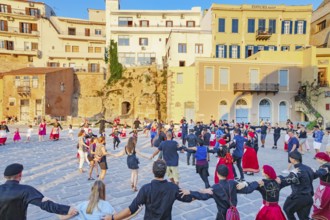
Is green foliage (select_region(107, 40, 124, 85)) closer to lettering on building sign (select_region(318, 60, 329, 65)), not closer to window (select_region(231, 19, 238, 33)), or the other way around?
window (select_region(231, 19, 238, 33))

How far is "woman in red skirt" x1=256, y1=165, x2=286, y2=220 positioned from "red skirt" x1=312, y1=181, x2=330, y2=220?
5.41 feet

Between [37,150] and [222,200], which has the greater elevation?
[222,200]

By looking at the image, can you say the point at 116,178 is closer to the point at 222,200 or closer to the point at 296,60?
the point at 222,200

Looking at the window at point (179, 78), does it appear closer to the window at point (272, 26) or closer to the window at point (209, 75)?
the window at point (209, 75)

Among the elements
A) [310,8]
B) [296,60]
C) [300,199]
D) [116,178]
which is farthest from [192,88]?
[300,199]

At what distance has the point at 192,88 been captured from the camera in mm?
31109

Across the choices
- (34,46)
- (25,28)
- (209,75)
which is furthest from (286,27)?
(25,28)

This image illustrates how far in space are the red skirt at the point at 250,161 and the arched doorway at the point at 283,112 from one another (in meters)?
23.2

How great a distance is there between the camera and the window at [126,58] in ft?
135

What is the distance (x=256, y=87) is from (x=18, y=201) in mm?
29448

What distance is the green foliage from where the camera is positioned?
39750mm

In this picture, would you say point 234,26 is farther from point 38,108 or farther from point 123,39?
point 38,108

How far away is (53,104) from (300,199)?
38027 mm

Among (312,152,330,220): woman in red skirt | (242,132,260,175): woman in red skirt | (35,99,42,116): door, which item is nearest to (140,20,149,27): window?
(35,99,42,116): door
